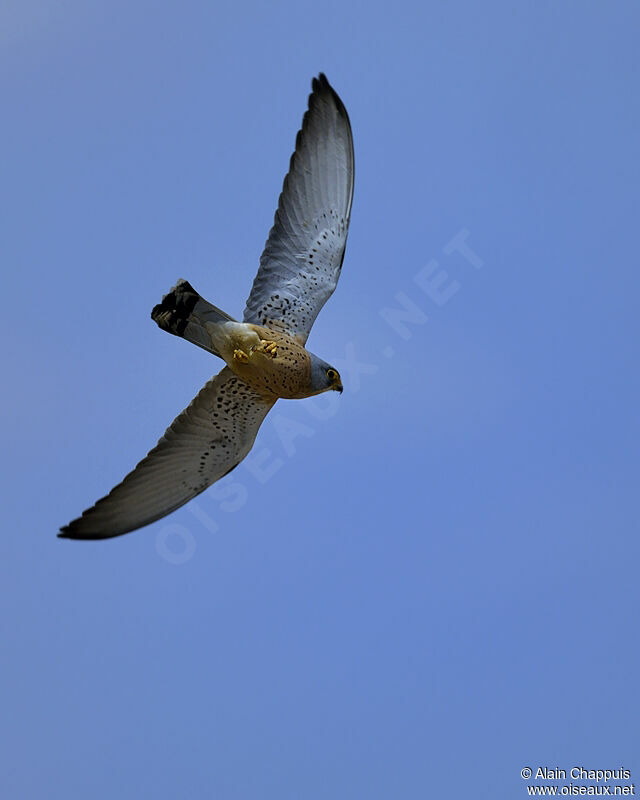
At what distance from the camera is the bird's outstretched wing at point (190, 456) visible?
34.6ft

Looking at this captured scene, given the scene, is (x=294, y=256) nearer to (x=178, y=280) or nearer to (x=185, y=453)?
(x=178, y=280)

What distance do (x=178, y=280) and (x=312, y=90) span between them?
2502 millimetres

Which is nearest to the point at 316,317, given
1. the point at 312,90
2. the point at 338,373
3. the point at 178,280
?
the point at 338,373

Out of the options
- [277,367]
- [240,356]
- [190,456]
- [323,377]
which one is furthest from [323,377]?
[190,456]

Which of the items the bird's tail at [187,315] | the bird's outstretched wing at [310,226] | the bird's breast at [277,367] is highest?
the bird's outstretched wing at [310,226]

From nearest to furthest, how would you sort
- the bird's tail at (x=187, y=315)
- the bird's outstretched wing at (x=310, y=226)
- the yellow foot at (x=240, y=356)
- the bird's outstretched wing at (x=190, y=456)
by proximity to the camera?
the bird's tail at (x=187, y=315) → the yellow foot at (x=240, y=356) → the bird's outstretched wing at (x=190, y=456) → the bird's outstretched wing at (x=310, y=226)

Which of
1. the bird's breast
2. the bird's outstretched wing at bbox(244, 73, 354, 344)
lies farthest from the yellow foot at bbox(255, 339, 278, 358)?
the bird's outstretched wing at bbox(244, 73, 354, 344)

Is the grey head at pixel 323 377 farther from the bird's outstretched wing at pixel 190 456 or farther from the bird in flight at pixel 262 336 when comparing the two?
the bird's outstretched wing at pixel 190 456

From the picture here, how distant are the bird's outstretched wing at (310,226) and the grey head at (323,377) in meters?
0.34

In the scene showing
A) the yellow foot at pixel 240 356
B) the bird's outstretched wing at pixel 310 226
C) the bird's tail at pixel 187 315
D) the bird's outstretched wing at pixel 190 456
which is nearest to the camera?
the bird's tail at pixel 187 315

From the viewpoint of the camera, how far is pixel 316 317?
10.8m

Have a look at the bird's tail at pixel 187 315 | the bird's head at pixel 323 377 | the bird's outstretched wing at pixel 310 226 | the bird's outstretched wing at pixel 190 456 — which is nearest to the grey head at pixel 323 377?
the bird's head at pixel 323 377

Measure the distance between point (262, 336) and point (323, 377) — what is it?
730 millimetres

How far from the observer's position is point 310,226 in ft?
35.7
